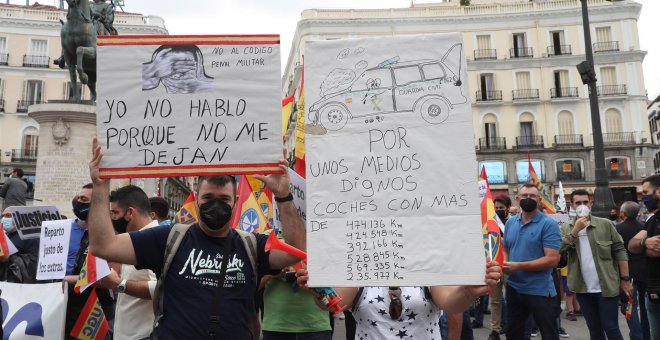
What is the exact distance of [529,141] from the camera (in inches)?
1585

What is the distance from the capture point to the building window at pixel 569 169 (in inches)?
1526

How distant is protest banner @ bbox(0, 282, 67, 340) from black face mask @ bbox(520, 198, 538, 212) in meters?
4.37

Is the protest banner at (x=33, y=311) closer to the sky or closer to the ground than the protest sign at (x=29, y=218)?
closer to the ground

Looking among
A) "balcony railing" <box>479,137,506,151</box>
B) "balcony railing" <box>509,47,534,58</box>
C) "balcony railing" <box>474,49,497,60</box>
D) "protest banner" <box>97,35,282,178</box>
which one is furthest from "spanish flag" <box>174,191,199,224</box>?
"balcony railing" <box>509,47,534,58</box>

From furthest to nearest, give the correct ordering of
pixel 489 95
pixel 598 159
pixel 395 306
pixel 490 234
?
pixel 489 95, pixel 598 159, pixel 490 234, pixel 395 306

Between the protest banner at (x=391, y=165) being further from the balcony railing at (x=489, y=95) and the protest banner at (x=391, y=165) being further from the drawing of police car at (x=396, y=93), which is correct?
the balcony railing at (x=489, y=95)

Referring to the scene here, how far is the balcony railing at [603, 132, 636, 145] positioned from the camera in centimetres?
3897

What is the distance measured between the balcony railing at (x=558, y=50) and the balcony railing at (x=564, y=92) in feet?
9.15

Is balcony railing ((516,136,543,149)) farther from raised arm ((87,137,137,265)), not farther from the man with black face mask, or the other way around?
raised arm ((87,137,137,265))

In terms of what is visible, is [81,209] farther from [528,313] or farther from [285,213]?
[528,313]

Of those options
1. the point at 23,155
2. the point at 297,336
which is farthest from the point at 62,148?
the point at 23,155

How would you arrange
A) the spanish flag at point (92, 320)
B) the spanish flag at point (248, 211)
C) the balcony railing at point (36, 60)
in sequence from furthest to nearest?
the balcony railing at point (36, 60) → the spanish flag at point (248, 211) → the spanish flag at point (92, 320)

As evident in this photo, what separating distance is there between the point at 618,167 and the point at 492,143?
9.11m

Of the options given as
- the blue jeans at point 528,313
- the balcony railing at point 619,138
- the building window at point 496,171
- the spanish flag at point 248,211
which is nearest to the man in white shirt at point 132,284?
the spanish flag at point 248,211
